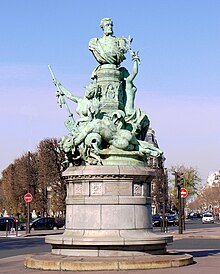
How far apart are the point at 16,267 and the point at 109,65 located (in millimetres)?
7460

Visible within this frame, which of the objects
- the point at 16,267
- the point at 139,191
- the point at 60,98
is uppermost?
the point at 60,98

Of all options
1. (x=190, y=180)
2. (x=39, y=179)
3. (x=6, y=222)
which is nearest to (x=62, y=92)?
(x=6, y=222)

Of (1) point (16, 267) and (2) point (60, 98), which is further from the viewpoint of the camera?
(2) point (60, 98)

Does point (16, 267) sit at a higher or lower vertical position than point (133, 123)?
lower

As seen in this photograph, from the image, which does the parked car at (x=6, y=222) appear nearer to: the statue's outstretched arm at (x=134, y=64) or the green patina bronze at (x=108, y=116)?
the green patina bronze at (x=108, y=116)

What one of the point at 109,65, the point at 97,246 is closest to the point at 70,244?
the point at 97,246

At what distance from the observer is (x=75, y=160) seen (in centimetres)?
1880

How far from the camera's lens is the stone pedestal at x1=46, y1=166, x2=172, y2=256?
17016mm

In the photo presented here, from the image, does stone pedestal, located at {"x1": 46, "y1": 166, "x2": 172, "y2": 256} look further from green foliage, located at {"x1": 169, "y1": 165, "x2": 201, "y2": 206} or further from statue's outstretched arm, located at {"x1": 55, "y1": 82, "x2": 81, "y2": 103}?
green foliage, located at {"x1": 169, "y1": 165, "x2": 201, "y2": 206}

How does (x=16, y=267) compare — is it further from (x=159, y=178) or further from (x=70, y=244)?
(x=159, y=178)

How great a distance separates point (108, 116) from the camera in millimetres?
18922

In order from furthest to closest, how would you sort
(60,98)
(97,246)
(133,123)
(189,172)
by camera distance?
(189,172)
(60,98)
(133,123)
(97,246)

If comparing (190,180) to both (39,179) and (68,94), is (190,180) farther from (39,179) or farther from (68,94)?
(68,94)

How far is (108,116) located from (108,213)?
3.32 m
